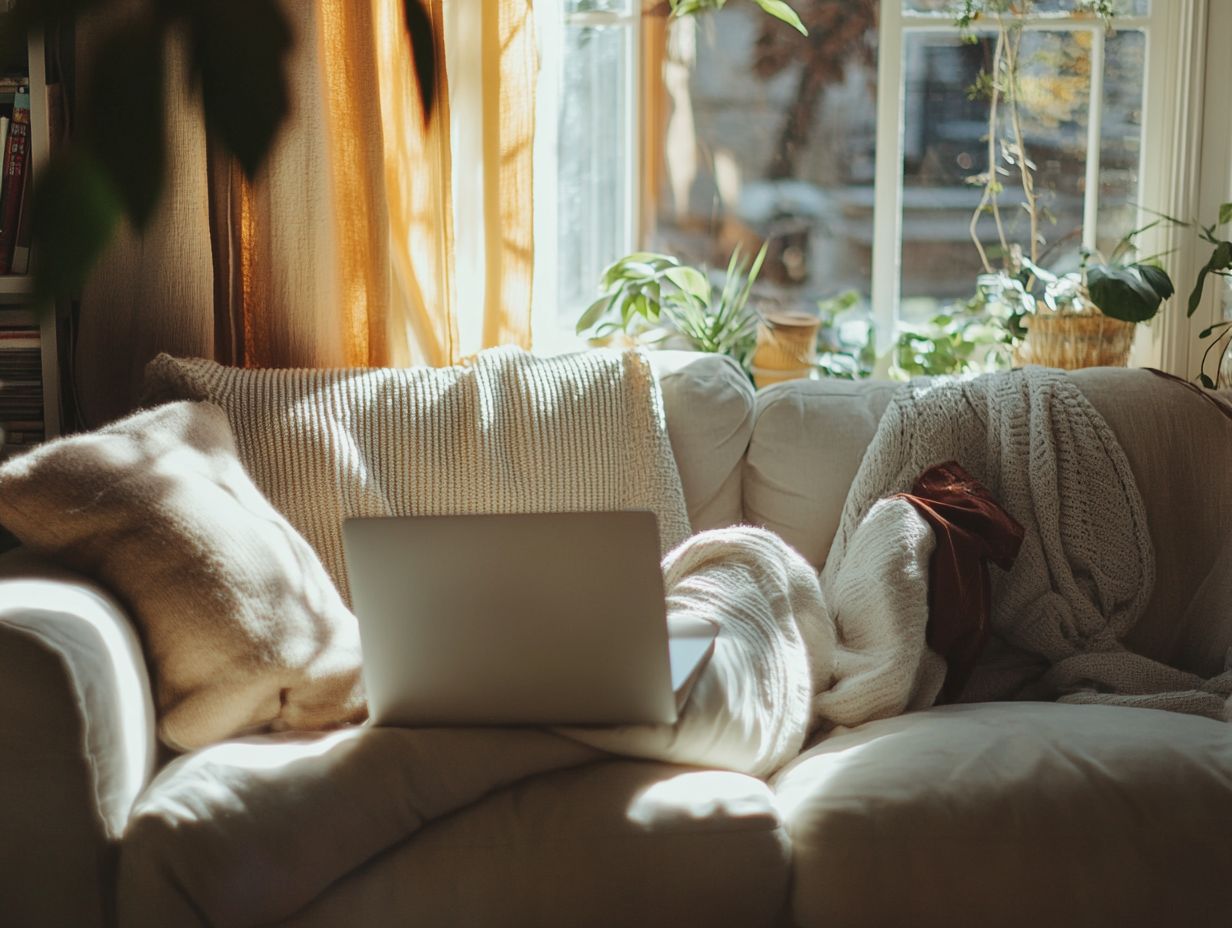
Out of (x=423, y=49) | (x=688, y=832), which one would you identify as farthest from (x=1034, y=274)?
(x=423, y=49)

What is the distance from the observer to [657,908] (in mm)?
1343

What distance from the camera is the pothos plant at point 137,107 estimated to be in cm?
30

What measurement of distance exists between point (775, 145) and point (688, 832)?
6.56 feet

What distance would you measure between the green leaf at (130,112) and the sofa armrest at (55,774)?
109 cm

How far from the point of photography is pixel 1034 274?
265cm

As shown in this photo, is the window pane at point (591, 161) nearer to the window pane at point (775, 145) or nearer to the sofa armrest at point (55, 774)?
the window pane at point (775, 145)

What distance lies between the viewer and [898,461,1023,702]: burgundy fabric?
177 centimetres

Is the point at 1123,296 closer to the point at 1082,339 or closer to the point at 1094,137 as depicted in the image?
the point at 1082,339

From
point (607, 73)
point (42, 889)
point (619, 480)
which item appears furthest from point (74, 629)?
point (607, 73)

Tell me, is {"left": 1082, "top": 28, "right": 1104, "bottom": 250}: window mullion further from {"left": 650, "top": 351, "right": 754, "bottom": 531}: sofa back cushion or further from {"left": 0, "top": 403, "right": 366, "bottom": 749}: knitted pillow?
{"left": 0, "top": 403, "right": 366, "bottom": 749}: knitted pillow

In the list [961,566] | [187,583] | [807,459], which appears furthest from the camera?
[807,459]

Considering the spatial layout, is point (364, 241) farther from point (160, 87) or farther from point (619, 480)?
point (160, 87)

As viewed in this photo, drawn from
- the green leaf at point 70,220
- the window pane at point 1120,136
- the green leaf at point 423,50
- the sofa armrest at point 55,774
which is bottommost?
the sofa armrest at point 55,774

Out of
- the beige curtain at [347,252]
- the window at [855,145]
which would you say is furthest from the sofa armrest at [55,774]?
the window at [855,145]
